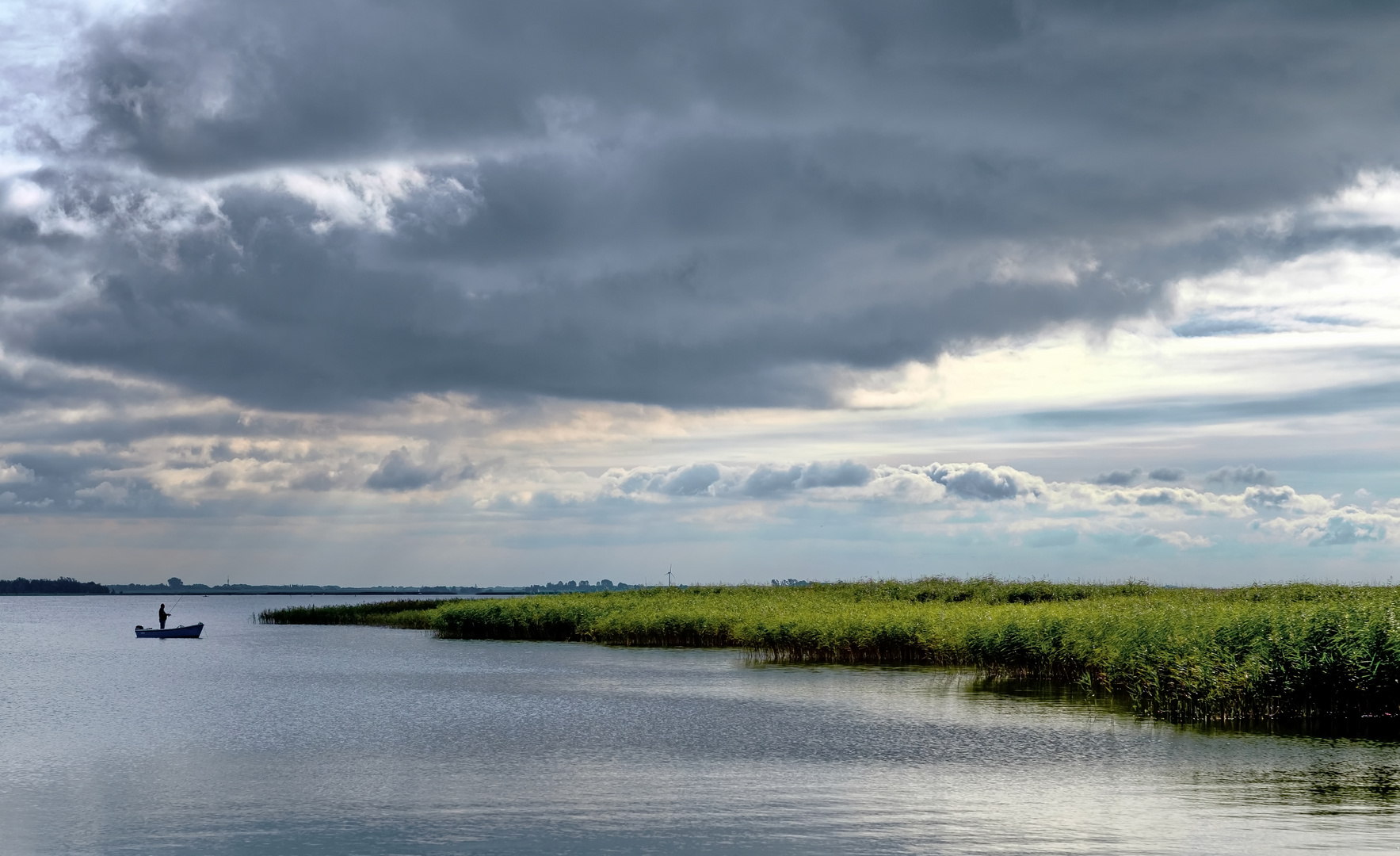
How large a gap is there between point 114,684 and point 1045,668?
37.0 m

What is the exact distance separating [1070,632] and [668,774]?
64.8ft

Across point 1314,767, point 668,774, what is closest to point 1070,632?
point 1314,767

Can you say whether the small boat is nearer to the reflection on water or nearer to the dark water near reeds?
the dark water near reeds

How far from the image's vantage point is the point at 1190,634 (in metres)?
30.4

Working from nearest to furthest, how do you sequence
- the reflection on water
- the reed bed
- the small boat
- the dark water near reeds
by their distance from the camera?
the dark water near reeds → the reflection on water → the reed bed → the small boat

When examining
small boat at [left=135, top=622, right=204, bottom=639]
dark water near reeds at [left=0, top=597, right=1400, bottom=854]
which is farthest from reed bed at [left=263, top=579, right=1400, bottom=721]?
small boat at [left=135, top=622, right=204, bottom=639]

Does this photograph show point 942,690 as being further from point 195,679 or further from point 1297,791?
point 195,679

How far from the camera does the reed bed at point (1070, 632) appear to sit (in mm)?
27547

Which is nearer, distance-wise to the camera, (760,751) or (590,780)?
(590,780)

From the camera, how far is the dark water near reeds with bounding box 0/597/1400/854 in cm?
1695

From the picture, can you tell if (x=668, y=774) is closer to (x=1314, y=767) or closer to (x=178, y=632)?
(x=1314, y=767)

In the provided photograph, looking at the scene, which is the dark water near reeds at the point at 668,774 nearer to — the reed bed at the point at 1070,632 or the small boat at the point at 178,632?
the reed bed at the point at 1070,632

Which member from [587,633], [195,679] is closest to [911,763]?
[195,679]

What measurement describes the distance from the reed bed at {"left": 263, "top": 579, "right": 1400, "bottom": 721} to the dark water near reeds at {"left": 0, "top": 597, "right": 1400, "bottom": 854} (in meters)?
2.23
